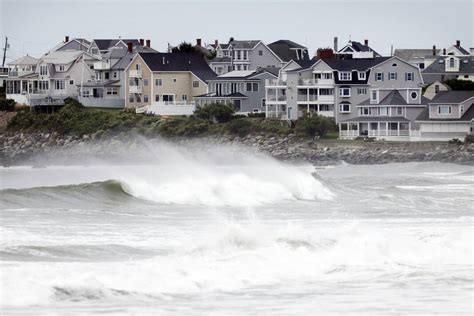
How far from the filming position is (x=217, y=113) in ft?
262

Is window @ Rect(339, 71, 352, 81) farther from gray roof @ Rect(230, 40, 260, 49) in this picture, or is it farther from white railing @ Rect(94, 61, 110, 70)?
white railing @ Rect(94, 61, 110, 70)

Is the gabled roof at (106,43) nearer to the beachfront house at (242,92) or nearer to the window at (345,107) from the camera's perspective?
the beachfront house at (242,92)

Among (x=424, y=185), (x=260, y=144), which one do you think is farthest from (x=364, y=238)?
(x=260, y=144)

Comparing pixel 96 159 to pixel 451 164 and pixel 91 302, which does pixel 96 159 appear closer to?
pixel 451 164

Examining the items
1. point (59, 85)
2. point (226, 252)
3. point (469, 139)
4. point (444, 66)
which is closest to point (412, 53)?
point (444, 66)

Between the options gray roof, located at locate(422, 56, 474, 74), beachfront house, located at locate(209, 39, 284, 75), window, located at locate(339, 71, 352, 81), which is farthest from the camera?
gray roof, located at locate(422, 56, 474, 74)

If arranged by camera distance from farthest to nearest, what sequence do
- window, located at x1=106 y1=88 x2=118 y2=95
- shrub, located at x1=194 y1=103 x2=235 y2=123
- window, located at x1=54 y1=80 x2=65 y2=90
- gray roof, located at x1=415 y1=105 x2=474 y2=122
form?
window, located at x1=54 y1=80 x2=65 y2=90, window, located at x1=106 y1=88 x2=118 y2=95, shrub, located at x1=194 y1=103 x2=235 y2=123, gray roof, located at x1=415 y1=105 x2=474 y2=122

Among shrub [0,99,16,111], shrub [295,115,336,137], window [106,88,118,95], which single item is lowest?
shrub [295,115,336,137]

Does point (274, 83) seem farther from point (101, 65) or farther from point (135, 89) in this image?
point (101, 65)

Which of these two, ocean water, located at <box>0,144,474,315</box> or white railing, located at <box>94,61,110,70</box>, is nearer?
ocean water, located at <box>0,144,474,315</box>

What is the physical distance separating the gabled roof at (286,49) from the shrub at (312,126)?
18.3m

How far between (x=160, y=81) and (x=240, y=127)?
12.2m

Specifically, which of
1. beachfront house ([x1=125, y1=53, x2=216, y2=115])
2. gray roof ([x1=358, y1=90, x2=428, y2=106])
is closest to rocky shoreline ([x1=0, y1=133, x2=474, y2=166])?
gray roof ([x1=358, y1=90, x2=428, y2=106])

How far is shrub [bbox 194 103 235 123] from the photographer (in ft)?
262
